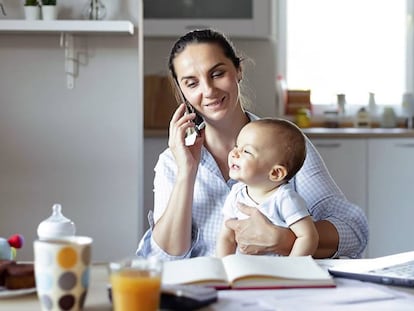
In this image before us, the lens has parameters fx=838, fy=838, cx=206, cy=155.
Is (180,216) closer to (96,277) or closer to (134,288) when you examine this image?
(96,277)

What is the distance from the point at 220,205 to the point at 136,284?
101 centimetres

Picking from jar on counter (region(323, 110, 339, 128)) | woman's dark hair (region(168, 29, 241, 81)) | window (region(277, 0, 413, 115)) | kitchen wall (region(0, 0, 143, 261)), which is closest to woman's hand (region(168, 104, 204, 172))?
woman's dark hair (region(168, 29, 241, 81))

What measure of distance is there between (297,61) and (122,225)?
2.22m

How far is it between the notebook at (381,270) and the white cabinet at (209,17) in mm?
3154

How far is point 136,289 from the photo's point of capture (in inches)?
45.4

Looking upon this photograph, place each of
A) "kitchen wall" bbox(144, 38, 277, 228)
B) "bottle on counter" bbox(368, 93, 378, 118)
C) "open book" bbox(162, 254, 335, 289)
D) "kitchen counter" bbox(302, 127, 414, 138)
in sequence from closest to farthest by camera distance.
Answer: "open book" bbox(162, 254, 335, 289) < "kitchen counter" bbox(302, 127, 414, 138) < "kitchen wall" bbox(144, 38, 277, 228) < "bottle on counter" bbox(368, 93, 378, 118)

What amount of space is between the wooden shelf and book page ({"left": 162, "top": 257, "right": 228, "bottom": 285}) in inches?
72.8

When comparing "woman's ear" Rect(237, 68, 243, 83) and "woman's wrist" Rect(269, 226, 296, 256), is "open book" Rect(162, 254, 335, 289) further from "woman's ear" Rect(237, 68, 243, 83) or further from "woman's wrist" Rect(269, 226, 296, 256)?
"woman's ear" Rect(237, 68, 243, 83)

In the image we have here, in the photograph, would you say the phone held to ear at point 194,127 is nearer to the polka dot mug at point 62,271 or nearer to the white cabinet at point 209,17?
the polka dot mug at point 62,271

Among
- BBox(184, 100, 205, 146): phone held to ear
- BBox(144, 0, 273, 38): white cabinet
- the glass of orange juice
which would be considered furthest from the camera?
BBox(144, 0, 273, 38): white cabinet

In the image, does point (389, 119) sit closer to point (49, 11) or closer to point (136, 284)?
point (49, 11)

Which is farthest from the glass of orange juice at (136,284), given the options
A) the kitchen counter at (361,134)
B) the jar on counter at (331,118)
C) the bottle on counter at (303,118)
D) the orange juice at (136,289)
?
the jar on counter at (331,118)

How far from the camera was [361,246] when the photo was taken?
210 cm

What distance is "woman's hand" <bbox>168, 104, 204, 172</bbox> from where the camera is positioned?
2113 mm
